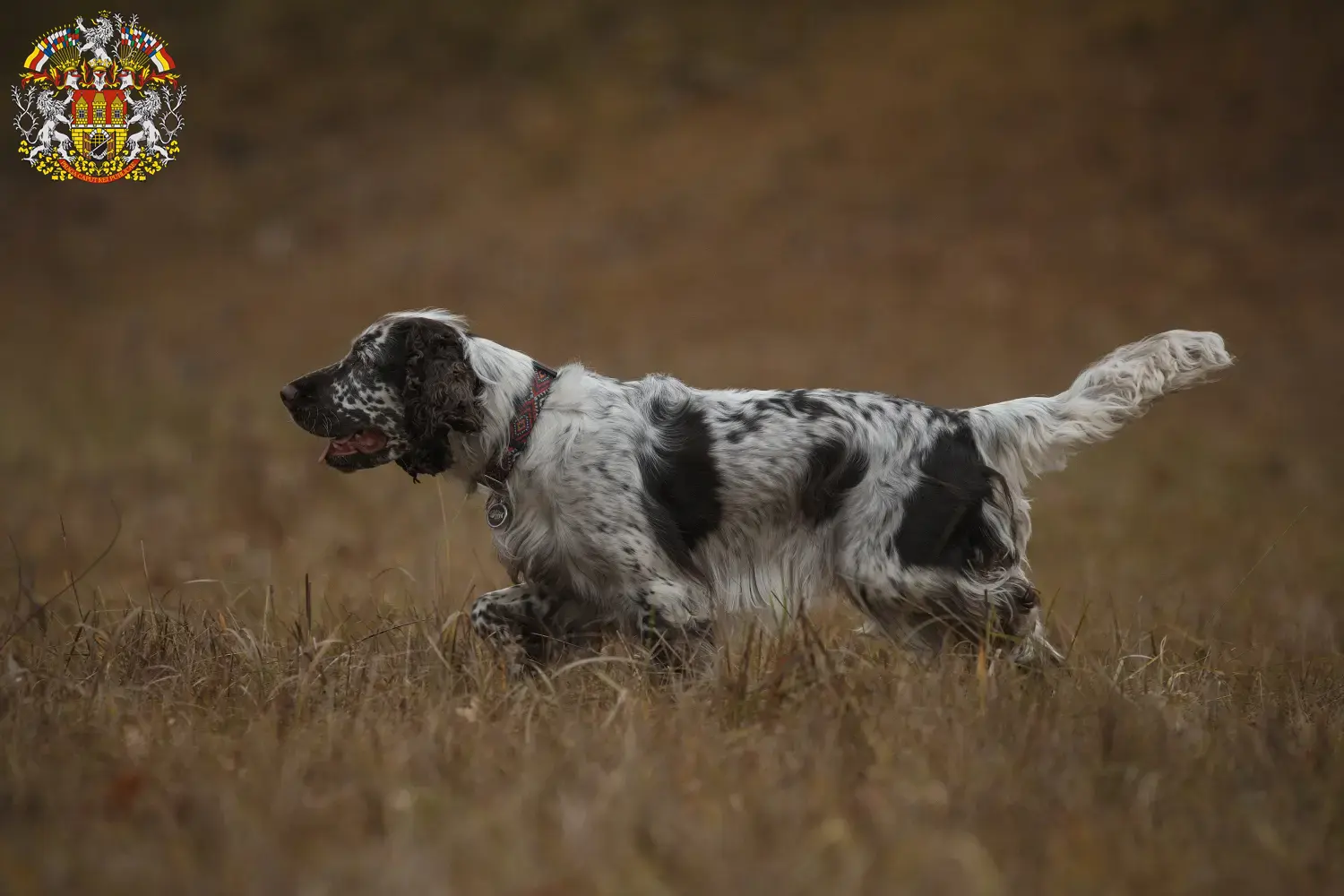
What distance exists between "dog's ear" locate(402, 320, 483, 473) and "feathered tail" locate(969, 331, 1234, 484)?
169 cm

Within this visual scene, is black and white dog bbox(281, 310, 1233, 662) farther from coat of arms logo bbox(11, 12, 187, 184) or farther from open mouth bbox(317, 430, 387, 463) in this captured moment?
coat of arms logo bbox(11, 12, 187, 184)

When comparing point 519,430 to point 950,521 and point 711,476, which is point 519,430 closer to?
point 711,476

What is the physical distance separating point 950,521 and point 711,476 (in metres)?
0.78

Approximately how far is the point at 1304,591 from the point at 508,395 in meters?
5.17

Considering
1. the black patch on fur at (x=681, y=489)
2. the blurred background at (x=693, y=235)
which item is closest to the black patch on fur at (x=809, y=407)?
the black patch on fur at (x=681, y=489)

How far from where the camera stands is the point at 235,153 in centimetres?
2373

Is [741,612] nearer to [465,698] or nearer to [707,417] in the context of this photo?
[707,417]

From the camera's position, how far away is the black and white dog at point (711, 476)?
4.29m

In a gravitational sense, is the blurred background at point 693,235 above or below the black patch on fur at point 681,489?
above

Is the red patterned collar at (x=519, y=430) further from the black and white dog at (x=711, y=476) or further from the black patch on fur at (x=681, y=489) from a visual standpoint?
the black patch on fur at (x=681, y=489)

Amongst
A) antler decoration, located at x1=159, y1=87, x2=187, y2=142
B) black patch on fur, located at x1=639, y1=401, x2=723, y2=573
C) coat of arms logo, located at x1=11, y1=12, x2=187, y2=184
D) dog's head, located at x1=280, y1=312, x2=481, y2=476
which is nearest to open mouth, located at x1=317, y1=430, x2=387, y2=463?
dog's head, located at x1=280, y1=312, x2=481, y2=476

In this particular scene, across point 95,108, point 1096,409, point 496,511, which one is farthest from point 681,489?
point 95,108

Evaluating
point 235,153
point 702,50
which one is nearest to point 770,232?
point 702,50

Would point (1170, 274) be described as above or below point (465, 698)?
above
